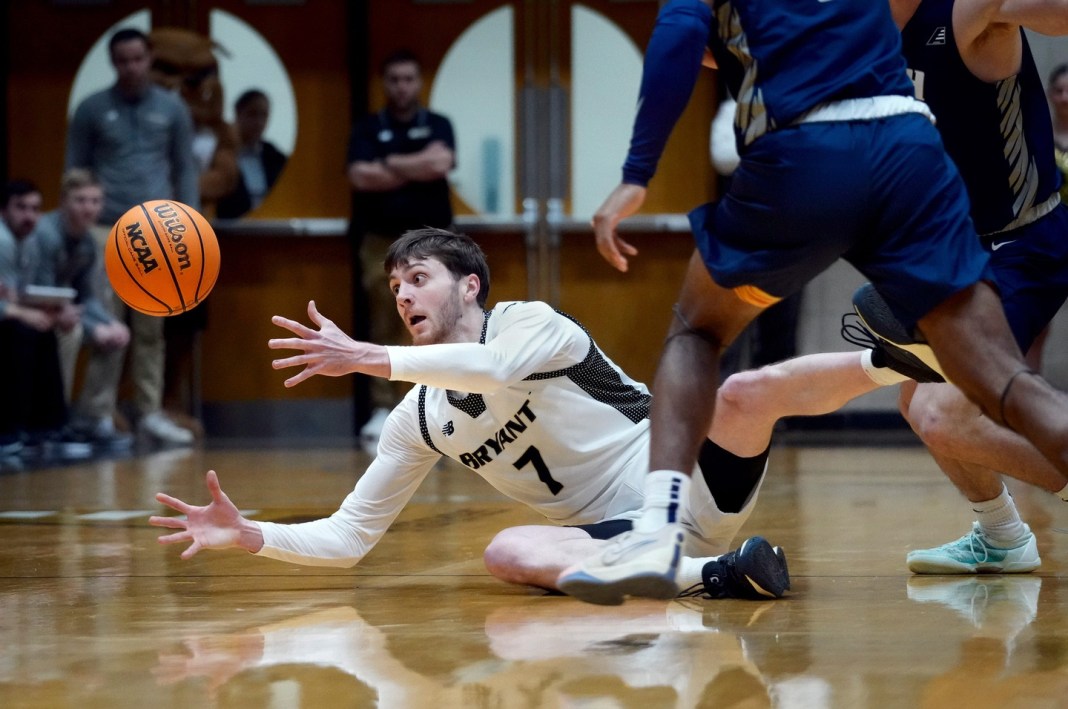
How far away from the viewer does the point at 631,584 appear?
2.67m

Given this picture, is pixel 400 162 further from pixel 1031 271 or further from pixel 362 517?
pixel 1031 271

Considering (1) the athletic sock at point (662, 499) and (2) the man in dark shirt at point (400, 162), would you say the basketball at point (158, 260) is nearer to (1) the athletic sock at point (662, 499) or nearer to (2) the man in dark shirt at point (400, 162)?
(1) the athletic sock at point (662, 499)

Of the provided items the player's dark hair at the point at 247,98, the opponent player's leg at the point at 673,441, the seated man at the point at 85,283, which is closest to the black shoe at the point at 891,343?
the opponent player's leg at the point at 673,441

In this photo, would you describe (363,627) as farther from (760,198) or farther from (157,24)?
(157,24)

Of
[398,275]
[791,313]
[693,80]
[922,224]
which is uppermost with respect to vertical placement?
[693,80]

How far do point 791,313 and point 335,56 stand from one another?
14.5ft

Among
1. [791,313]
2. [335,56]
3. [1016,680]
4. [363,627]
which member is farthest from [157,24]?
[1016,680]

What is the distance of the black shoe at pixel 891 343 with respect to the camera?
132 inches

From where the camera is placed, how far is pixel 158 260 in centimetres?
456

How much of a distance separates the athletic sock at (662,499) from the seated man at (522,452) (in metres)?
0.72

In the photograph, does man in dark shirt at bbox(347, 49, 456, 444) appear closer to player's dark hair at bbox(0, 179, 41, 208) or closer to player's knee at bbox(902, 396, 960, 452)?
player's dark hair at bbox(0, 179, 41, 208)

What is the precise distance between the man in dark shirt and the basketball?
5.42m

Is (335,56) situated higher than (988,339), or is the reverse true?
(335,56)

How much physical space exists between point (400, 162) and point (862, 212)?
298 inches
